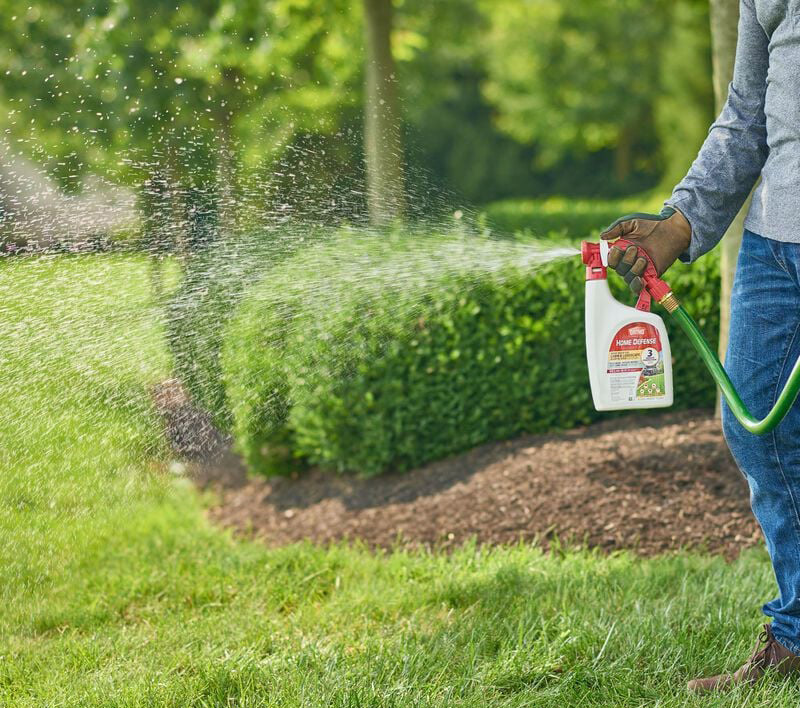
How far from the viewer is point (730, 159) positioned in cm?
233

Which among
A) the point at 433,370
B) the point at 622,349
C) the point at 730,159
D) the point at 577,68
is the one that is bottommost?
the point at 433,370

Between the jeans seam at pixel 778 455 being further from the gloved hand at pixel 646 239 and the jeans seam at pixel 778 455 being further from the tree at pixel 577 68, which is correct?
the tree at pixel 577 68

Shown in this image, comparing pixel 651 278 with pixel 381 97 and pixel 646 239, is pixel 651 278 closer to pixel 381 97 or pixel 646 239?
pixel 646 239

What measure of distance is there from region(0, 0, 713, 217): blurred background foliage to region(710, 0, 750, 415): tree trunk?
1.19 meters

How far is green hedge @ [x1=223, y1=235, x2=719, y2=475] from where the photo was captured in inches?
171

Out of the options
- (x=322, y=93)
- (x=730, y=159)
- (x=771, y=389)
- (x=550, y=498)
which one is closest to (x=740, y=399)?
(x=771, y=389)

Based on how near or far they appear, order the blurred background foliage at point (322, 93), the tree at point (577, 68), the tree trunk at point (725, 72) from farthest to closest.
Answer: the tree at point (577, 68) < the blurred background foliage at point (322, 93) < the tree trunk at point (725, 72)

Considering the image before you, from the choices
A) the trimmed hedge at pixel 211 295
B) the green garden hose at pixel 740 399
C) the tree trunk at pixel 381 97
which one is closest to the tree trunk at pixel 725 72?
the trimmed hedge at pixel 211 295

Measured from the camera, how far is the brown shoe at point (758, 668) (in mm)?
2334

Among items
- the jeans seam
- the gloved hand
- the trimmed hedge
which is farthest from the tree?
the jeans seam

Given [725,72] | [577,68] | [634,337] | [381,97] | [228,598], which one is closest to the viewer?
[634,337]

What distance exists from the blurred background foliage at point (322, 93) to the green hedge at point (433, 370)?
1.84 ft

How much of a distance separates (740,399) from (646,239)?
1.43 ft

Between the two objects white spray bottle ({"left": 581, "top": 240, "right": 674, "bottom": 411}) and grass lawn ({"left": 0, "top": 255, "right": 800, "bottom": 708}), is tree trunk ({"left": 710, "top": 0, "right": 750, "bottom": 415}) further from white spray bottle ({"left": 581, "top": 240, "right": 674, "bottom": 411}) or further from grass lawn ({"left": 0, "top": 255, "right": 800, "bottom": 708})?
white spray bottle ({"left": 581, "top": 240, "right": 674, "bottom": 411})
